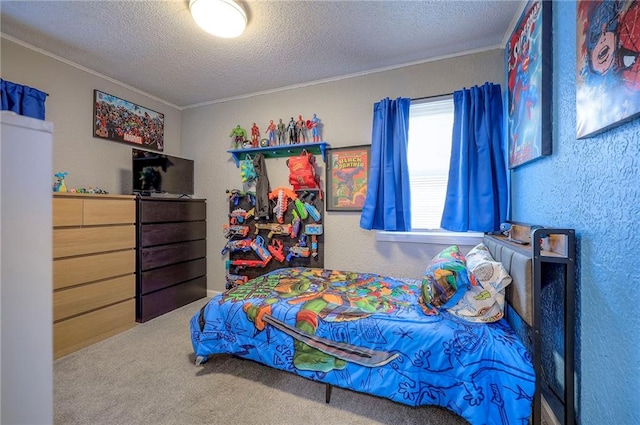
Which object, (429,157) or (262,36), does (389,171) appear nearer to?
(429,157)

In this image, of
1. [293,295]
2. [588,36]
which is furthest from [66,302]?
[588,36]

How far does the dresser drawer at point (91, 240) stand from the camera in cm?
206

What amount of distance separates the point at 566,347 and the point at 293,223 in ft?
7.50

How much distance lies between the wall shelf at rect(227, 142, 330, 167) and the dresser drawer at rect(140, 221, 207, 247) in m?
0.94

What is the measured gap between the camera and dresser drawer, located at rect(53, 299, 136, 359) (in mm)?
2064

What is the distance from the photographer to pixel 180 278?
3053 millimetres

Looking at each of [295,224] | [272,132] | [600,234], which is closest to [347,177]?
[295,224]

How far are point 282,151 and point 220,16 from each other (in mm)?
1427

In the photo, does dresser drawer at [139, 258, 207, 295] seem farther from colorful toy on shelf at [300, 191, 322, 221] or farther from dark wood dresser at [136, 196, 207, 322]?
colorful toy on shelf at [300, 191, 322, 221]

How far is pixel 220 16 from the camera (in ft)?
5.81

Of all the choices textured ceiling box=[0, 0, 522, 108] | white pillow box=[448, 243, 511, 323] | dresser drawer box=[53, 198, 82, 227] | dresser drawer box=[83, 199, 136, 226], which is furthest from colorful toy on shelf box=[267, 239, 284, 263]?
white pillow box=[448, 243, 511, 323]

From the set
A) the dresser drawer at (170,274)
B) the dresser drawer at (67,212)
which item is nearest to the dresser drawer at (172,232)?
the dresser drawer at (170,274)

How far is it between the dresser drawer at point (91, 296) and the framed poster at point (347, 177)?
214 cm

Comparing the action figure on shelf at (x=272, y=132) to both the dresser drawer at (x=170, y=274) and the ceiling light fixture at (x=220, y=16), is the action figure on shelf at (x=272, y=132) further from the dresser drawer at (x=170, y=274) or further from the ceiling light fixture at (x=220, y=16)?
the dresser drawer at (x=170, y=274)
